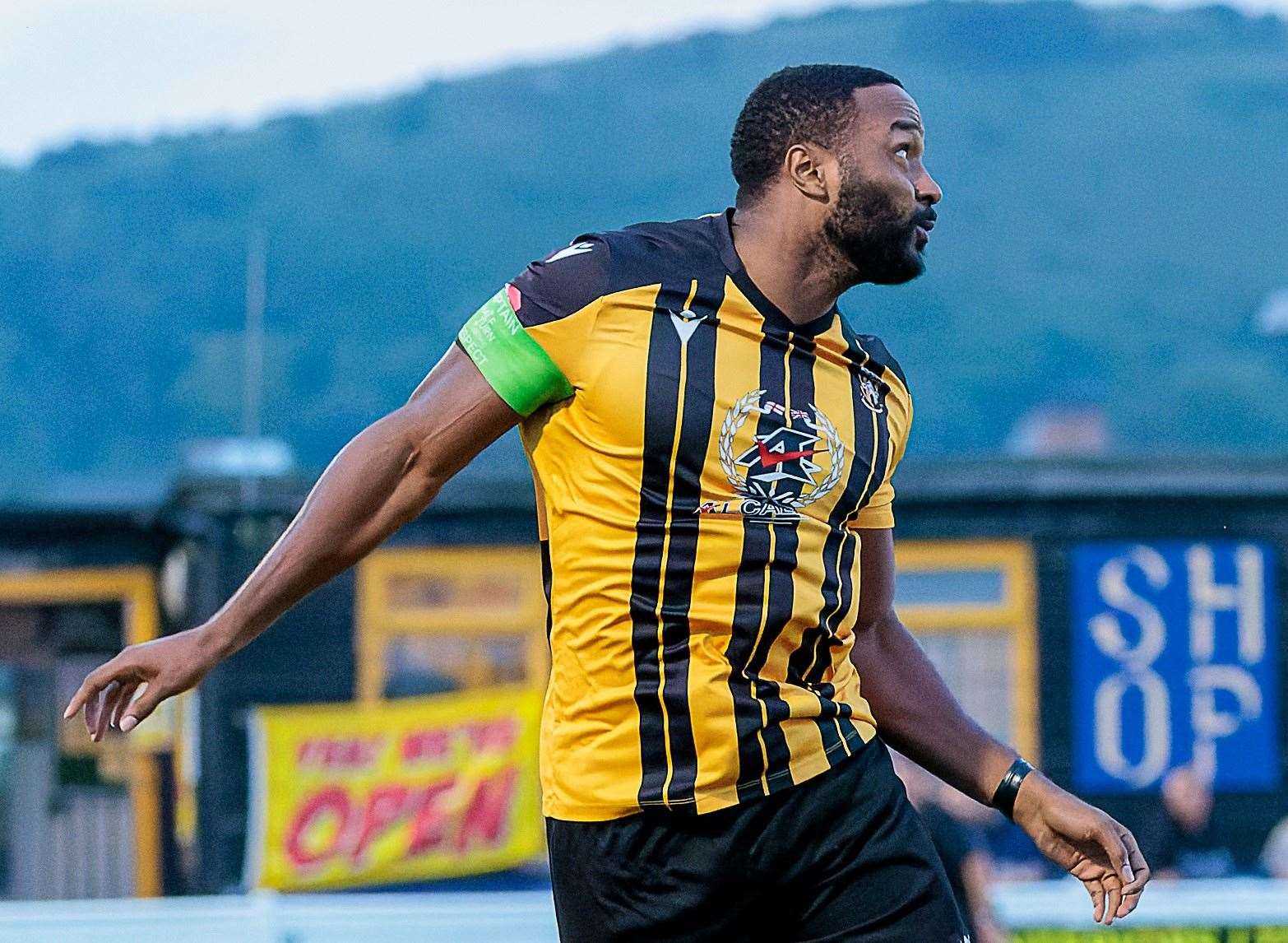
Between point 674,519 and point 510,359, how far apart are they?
0.32 m

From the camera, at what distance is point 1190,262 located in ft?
283

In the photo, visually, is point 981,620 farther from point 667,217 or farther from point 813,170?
point 667,217

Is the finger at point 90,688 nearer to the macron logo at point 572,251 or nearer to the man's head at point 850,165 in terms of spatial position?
the macron logo at point 572,251

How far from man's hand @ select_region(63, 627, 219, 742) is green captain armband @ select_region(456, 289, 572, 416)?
542 millimetres

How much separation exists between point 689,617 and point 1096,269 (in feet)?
280

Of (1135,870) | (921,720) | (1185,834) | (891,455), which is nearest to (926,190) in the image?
(891,455)

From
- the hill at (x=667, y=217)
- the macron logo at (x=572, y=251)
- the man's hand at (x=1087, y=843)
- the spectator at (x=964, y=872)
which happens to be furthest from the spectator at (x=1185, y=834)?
the hill at (x=667, y=217)

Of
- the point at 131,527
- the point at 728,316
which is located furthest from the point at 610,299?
the point at 131,527

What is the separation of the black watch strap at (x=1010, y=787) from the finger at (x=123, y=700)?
134 centimetres

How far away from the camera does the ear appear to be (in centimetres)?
283

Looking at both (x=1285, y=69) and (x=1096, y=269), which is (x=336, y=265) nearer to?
(x=1096, y=269)

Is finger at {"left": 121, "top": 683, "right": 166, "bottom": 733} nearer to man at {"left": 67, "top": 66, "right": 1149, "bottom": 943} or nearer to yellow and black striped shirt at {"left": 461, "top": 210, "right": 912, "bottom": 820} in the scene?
man at {"left": 67, "top": 66, "right": 1149, "bottom": 943}

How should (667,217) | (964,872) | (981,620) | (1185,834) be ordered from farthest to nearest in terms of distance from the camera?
(667,217) < (981,620) < (1185,834) < (964,872)

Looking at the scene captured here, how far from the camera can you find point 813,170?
2.85 meters
